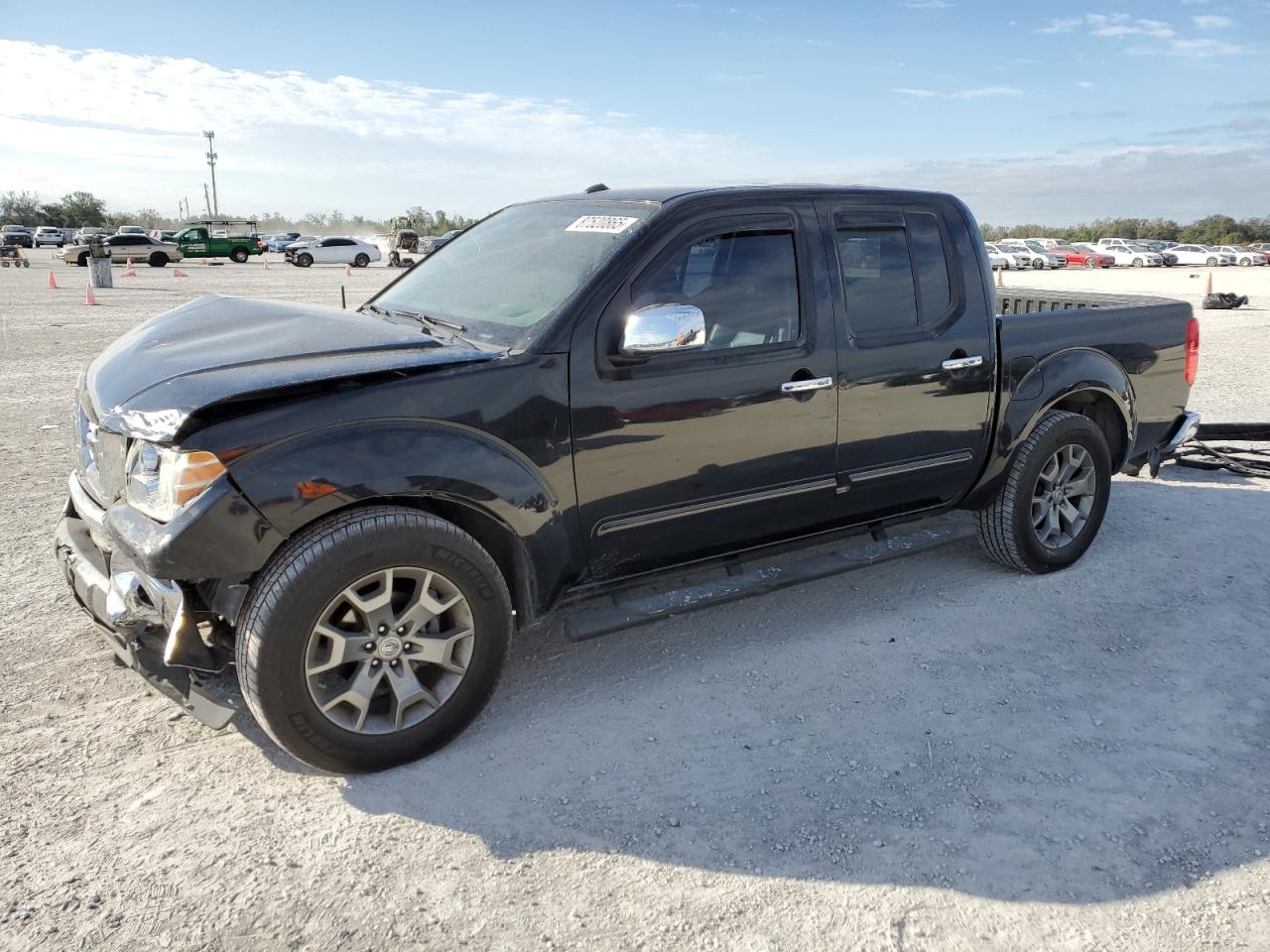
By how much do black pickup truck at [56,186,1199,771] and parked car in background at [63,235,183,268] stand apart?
41865 mm

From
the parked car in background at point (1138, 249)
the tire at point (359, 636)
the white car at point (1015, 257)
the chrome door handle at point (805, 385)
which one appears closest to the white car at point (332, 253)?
the white car at point (1015, 257)

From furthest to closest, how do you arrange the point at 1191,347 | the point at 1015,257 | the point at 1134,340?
the point at 1015,257
the point at 1191,347
the point at 1134,340

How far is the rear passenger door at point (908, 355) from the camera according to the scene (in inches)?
161

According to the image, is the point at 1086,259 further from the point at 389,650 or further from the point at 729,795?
the point at 389,650

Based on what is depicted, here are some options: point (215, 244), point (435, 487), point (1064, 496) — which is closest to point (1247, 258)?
point (215, 244)

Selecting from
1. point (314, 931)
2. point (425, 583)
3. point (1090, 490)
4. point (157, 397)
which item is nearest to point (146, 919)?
point (314, 931)

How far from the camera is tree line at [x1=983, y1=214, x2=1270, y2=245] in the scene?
82.0 m

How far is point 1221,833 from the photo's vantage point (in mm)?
2920

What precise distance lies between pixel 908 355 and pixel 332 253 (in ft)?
135

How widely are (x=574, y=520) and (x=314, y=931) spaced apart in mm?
1544

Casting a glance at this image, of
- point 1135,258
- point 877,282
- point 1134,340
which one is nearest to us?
point 877,282

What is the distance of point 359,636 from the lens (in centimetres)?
307

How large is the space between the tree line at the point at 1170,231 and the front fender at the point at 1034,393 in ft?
273

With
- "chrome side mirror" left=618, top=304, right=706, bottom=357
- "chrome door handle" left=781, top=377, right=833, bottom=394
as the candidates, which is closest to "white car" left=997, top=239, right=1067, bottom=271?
"chrome door handle" left=781, top=377, right=833, bottom=394
